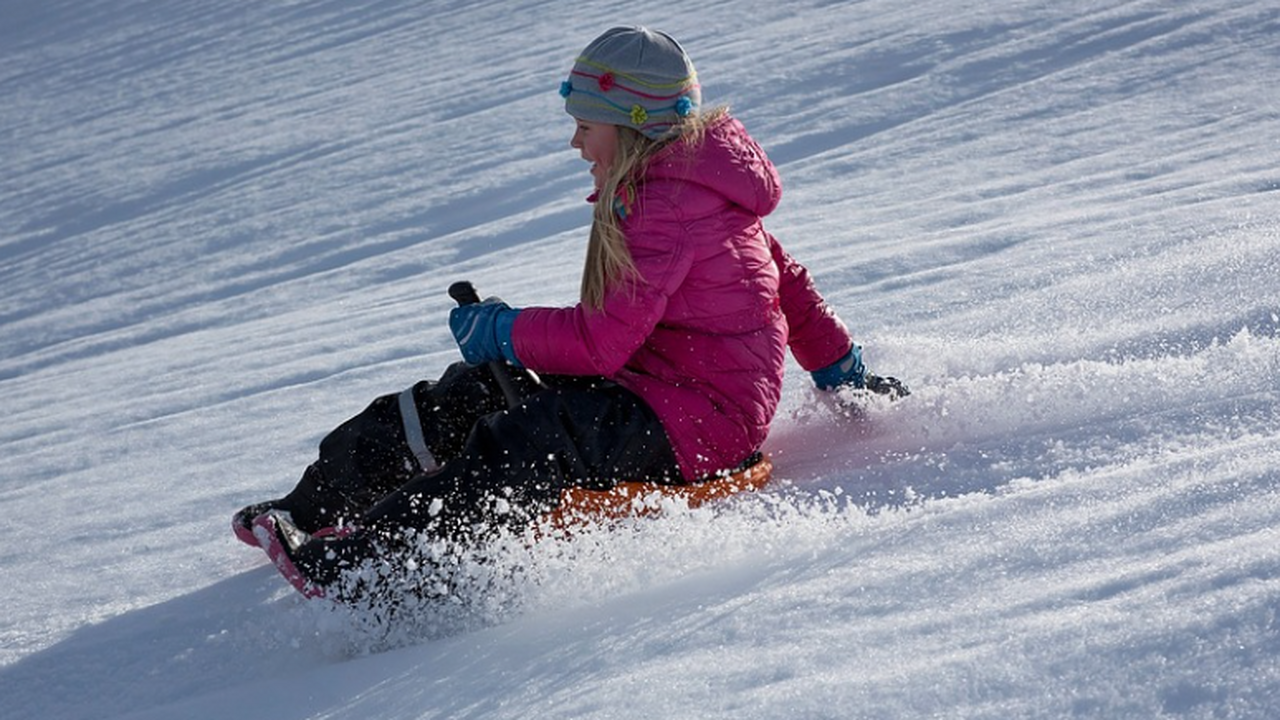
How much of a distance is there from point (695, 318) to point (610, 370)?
0.23 meters

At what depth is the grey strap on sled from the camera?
10.4ft

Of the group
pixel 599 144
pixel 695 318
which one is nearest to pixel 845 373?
pixel 695 318

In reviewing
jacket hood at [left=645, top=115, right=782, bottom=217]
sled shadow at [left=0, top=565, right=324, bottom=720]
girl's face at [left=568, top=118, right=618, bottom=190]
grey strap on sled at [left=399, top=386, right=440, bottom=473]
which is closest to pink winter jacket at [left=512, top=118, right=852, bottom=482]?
jacket hood at [left=645, top=115, right=782, bottom=217]

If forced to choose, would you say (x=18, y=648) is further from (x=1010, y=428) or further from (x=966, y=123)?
(x=966, y=123)

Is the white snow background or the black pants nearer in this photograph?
the white snow background

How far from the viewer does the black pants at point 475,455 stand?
2.88 metres

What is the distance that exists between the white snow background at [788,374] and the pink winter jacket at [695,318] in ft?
0.71

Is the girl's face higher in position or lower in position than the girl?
higher

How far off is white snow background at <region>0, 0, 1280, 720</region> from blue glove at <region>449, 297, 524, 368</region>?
1.71 ft

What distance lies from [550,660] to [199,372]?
13.0ft

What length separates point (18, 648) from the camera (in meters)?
3.09

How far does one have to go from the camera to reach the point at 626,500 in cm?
306

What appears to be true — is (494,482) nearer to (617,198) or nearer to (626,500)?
(626,500)

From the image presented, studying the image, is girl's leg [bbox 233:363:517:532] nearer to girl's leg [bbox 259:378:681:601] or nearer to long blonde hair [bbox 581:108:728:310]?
girl's leg [bbox 259:378:681:601]
